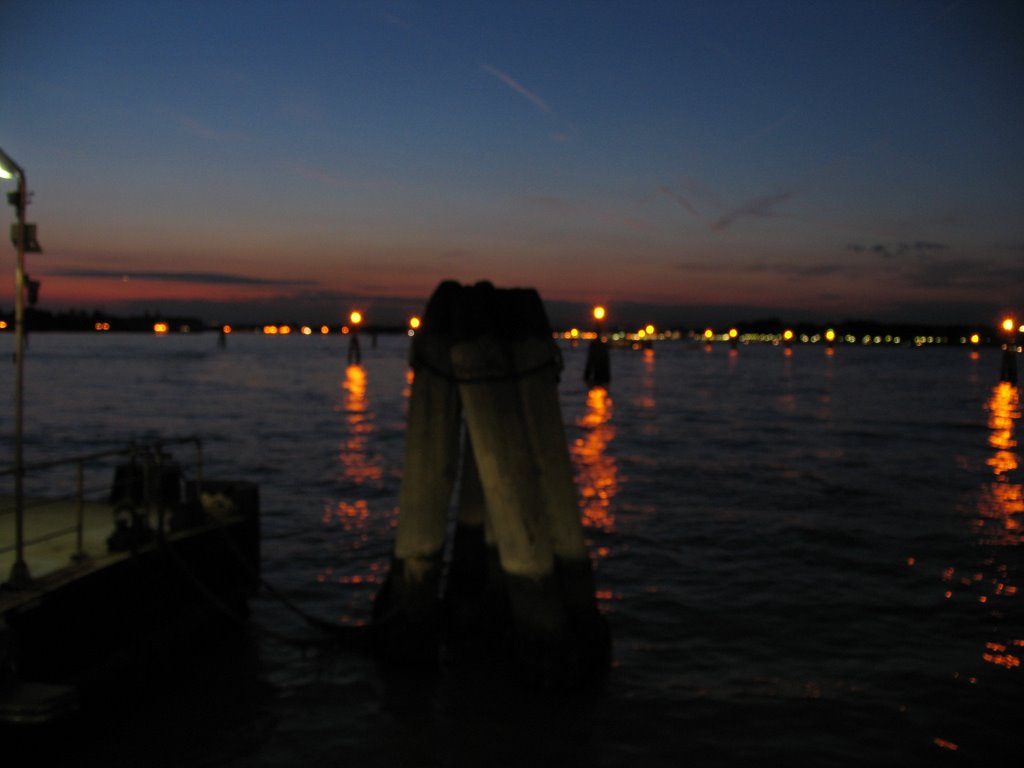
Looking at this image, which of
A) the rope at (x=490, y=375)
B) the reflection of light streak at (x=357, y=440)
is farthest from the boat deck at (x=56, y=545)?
the reflection of light streak at (x=357, y=440)

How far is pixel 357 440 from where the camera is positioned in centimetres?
3127

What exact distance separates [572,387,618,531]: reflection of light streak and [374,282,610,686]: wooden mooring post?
336 inches

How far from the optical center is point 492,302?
8055 mm

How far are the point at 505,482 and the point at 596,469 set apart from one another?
17895 millimetres

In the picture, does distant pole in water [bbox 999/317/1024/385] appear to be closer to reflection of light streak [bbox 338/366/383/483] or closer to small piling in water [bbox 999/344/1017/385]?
small piling in water [bbox 999/344/1017/385]

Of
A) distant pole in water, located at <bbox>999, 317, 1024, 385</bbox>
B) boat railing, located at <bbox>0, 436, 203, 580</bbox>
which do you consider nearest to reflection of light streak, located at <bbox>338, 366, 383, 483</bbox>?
boat railing, located at <bbox>0, 436, 203, 580</bbox>

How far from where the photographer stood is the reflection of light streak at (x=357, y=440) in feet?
76.8

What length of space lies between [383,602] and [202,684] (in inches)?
78.1

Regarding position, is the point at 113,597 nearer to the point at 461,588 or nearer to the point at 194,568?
the point at 194,568

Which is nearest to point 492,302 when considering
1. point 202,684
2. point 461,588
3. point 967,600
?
point 461,588

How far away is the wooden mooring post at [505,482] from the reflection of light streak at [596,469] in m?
8.54

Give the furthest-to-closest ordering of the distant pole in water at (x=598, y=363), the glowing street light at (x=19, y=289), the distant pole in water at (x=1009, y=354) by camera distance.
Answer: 1. the distant pole in water at (x=1009, y=354)
2. the distant pole in water at (x=598, y=363)
3. the glowing street light at (x=19, y=289)

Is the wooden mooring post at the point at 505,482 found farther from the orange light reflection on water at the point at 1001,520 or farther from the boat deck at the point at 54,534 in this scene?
the orange light reflection on water at the point at 1001,520

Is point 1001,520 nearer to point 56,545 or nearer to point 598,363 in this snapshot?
point 56,545
